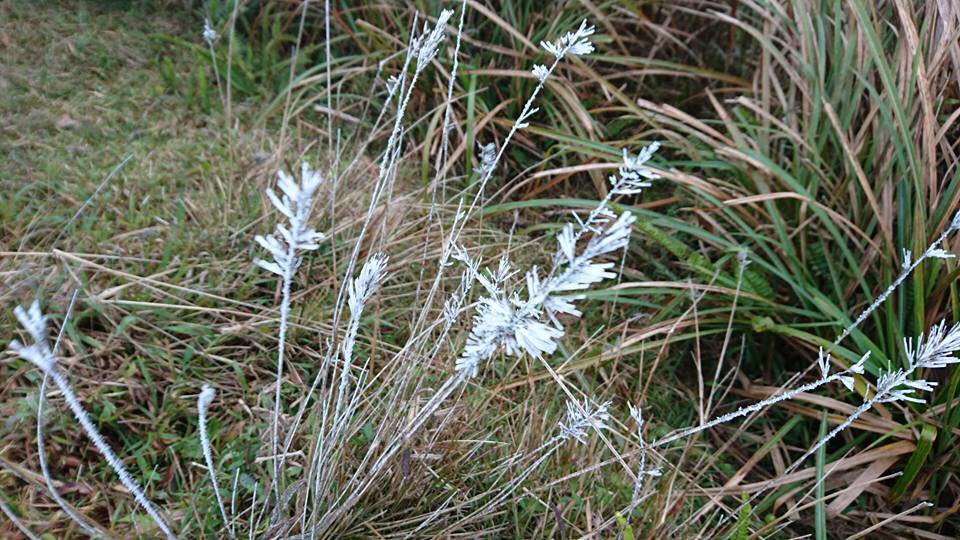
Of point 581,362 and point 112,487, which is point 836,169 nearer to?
point 581,362

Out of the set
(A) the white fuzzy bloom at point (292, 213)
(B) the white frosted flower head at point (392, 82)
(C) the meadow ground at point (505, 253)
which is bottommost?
(C) the meadow ground at point (505, 253)

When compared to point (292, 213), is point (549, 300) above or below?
below

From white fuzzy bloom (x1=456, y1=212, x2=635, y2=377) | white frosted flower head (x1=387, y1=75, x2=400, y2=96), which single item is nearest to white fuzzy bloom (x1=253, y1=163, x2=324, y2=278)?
white fuzzy bloom (x1=456, y1=212, x2=635, y2=377)

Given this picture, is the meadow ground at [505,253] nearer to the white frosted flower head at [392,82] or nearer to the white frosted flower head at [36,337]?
the white frosted flower head at [392,82]

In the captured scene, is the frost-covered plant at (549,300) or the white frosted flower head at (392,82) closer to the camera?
the frost-covered plant at (549,300)

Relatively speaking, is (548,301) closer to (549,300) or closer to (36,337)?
(549,300)

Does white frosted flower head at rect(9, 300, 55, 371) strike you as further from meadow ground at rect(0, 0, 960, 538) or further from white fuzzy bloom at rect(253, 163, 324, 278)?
meadow ground at rect(0, 0, 960, 538)

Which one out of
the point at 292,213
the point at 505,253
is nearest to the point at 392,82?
the point at 505,253

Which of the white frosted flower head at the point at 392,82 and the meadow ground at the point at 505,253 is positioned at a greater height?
the white frosted flower head at the point at 392,82

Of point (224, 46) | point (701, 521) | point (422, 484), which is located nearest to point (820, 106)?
point (701, 521)

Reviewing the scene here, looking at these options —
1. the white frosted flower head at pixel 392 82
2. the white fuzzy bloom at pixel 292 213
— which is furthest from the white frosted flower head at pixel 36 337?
the white frosted flower head at pixel 392 82

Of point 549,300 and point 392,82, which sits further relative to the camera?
point 392,82
